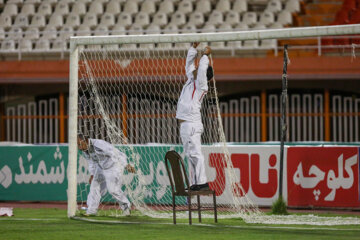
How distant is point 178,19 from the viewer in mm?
21922

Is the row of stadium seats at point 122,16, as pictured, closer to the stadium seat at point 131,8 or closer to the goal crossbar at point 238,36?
the stadium seat at point 131,8

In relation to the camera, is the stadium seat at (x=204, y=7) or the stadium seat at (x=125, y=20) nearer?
the stadium seat at (x=125, y=20)

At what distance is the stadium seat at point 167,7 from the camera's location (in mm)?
22422

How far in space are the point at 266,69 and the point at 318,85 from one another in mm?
1536

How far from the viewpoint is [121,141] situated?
45.6 feet

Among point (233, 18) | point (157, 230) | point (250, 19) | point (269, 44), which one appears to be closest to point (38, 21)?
point (233, 18)

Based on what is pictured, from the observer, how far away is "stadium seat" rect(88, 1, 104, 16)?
2286cm

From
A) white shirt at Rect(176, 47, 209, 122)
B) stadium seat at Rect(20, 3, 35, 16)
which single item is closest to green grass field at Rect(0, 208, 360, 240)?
white shirt at Rect(176, 47, 209, 122)

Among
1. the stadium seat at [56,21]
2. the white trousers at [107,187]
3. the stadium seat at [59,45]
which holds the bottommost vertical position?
the white trousers at [107,187]

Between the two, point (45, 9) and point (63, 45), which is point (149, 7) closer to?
point (63, 45)

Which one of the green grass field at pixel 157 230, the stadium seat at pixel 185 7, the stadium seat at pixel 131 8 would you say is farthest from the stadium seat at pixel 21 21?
the green grass field at pixel 157 230

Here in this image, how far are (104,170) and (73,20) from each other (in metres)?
11.3

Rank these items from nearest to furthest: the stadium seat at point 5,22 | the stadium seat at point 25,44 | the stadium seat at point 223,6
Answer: the stadium seat at point 25,44, the stadium seat at point 223,6, the stadium seat at point 5,22

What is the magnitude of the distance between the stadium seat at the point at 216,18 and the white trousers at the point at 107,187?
33.7 ft
